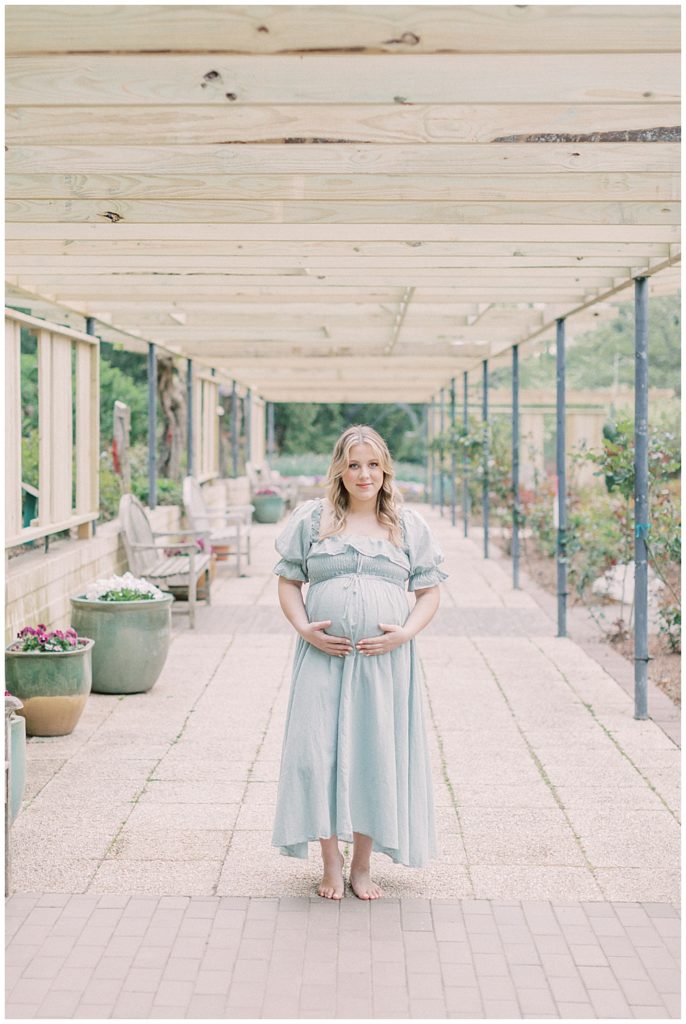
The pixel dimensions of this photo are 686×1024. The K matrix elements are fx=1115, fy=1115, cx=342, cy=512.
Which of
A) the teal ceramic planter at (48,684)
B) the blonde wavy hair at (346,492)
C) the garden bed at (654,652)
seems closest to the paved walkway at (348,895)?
the teal ceramic planter at (48,684)

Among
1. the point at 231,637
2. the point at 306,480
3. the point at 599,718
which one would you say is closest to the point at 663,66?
the point at 599,718

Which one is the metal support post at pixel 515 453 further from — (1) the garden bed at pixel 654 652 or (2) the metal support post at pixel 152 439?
(2) the metal support post at pixel 152 439

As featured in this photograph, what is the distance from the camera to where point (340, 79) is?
10.7ft

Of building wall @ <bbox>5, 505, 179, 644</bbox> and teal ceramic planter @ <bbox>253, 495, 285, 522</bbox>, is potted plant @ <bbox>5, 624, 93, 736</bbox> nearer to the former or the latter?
building wall @ <bbox>5, 505, 179, 644</bbox>

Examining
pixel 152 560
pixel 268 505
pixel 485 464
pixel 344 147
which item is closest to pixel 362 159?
pixel 344 147

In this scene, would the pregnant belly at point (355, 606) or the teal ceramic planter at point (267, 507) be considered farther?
the teal ceramic planter at point (267, 507)

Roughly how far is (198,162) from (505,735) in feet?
9.87

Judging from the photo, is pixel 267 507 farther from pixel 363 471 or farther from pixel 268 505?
pixel 363 471

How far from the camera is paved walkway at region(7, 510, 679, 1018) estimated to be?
2.87 meters

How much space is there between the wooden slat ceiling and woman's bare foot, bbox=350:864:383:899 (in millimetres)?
2341

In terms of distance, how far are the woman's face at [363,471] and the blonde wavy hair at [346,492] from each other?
0.01 metres

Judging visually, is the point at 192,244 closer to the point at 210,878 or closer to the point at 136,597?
the point at 136,597

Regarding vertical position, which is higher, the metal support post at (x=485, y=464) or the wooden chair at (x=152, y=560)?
the metal support post at (x=485, y=464)

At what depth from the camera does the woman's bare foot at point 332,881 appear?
11.3 ft
